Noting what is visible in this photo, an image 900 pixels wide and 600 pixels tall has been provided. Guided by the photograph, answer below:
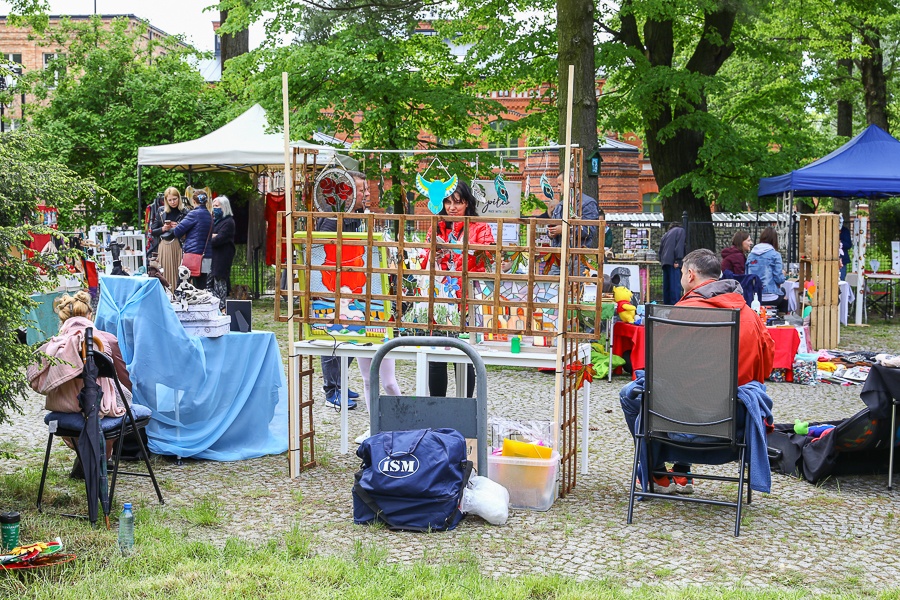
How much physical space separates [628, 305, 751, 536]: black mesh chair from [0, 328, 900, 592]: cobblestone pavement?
26cm

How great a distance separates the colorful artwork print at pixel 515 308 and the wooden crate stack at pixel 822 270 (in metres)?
7.49

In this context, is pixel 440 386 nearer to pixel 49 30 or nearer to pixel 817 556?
pixel 817 556

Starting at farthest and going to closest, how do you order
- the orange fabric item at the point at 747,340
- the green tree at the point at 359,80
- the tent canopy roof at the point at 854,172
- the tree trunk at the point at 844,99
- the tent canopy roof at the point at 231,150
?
1. the tree trunk at the point at 844,99
2. the green tree at the point at 359,80
3. the tent canopy roof at the point at 231,150
4. the tent canopy roof at the point at 854,172
5. the orange fabric item at the point at 747,340

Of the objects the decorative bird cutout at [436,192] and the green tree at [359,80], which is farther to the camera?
the green tree at [359,80]

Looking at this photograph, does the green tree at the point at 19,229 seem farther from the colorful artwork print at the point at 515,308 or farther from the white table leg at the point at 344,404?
the colorful artwork print at the point at 515,308

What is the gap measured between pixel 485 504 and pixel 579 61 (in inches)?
298

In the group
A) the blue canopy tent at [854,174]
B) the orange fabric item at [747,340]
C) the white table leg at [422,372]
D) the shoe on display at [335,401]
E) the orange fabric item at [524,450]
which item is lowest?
the shoe on display at [335,401]

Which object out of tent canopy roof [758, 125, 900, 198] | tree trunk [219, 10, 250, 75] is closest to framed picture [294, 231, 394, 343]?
tent canopy roof [758, 125, 900, 198]

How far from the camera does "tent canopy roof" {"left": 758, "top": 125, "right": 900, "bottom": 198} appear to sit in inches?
548

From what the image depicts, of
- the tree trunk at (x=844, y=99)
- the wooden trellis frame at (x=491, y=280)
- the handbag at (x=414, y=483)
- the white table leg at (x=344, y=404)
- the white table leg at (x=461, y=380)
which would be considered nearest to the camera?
the handbag at (x=414, y=483)

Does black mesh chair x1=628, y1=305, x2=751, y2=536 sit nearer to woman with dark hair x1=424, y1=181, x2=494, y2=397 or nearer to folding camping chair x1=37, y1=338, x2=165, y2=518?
woman with dark hair x1=424, y1=181, x2=494, y2=397

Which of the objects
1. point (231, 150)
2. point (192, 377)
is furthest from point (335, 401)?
point (231, 150)

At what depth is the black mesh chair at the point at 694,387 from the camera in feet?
16.5

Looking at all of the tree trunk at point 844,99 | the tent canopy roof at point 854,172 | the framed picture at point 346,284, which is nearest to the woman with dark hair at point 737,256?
the tent canopy roof at point 854,172
